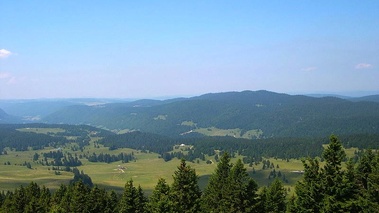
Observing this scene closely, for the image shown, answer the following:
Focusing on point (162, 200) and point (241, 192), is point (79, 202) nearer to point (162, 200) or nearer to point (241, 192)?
point (162, 200)

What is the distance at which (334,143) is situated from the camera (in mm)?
27625

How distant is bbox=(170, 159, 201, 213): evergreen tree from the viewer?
35.3m

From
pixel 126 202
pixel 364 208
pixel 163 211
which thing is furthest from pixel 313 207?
pixel 126 202

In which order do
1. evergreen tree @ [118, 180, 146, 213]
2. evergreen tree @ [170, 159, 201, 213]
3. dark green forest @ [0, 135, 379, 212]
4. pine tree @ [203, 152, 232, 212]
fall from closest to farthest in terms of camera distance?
dark green forest @ [0, 135, 379, 212]
evergreen tree @ [170, 159, 201, 213]
pine tree @ [203, 152, 232, 212]
evergreen tree @ [118, 180, 146, 213]

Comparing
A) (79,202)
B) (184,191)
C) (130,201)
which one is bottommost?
(79,202)

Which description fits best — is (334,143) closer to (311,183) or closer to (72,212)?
(311,183)

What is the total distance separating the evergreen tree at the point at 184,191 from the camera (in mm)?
35344

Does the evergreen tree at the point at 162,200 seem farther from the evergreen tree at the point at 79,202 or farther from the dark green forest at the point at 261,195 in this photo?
the evergreen tree at the point at 79,202

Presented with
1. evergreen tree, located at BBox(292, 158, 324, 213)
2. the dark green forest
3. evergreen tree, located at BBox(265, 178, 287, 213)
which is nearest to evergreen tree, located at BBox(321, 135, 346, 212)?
the dark green forest

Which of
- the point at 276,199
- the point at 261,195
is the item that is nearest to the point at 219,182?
the point at 261,195

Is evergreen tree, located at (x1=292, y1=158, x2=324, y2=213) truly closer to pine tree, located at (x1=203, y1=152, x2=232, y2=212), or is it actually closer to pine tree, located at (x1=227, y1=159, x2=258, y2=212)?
pine tree, located at (x1=227, y1=159, x2=258, y2=212)

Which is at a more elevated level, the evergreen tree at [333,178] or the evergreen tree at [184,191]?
the evergreen tree at [333,178]

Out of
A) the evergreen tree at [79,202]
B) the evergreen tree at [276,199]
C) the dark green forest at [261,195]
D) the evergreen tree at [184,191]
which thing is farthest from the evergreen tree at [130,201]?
the evergreen tree at [276,199]

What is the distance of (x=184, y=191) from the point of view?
1406 inches
